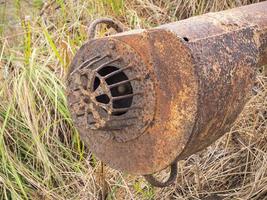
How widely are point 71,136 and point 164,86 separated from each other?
172 cm

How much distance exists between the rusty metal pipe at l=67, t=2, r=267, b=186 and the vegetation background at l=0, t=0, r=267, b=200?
104cm

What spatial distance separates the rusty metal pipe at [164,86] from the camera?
1.13 m

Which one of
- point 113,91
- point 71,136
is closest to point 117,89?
point 113,91

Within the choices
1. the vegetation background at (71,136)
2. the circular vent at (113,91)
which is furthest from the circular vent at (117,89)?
the vegetation background at (71,136)

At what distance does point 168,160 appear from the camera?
1.20 meters

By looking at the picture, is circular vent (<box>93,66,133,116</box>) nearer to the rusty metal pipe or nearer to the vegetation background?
the rusty metal pipe

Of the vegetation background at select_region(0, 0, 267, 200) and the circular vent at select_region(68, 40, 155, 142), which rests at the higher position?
the circular vent at select_region(68, 40, 155, 142)

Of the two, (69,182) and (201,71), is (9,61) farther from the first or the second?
(201,71)

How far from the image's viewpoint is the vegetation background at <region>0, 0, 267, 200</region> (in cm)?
234

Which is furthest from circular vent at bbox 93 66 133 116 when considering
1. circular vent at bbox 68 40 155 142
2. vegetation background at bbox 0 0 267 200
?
vegetation background at bbox 0 0 267 200

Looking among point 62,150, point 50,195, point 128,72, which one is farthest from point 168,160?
point 62,150

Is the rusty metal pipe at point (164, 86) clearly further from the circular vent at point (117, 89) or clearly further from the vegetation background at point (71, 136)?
the vegetation background at point (71, 136)

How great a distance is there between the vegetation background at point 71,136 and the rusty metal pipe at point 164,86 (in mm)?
1044

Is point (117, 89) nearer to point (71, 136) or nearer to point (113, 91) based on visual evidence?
point (113, 91)
